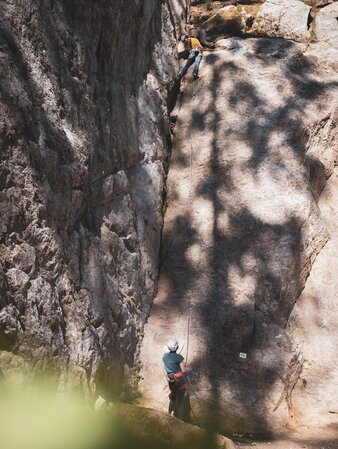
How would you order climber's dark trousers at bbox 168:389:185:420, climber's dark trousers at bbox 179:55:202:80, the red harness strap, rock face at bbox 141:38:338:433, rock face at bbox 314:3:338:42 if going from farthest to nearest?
1. rock face at bbox 314:3:338:42
2. climber's dark trousers at bbox 179:55:202:80
3. rock face at bbox 141:38:338:433
4. climber's dark trousers at bbox 168:389:185:420
5. the red harness strap

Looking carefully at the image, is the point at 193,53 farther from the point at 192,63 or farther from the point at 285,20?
the point at 285,20

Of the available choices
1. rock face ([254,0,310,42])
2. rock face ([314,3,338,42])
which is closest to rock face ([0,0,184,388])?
rock face ([254,0,310,42])

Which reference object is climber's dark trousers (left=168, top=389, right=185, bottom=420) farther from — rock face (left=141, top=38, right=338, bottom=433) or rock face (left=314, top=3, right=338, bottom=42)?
rock face (left=314, top=3, right=338, bottom=42)

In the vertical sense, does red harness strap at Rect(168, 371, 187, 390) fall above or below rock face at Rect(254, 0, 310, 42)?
below

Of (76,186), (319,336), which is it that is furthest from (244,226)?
(76,186)

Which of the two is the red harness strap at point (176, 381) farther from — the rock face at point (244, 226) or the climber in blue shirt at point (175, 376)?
the rock face at point (244, 226)

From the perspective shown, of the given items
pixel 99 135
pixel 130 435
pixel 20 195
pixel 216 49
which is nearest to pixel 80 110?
pixel 99 135

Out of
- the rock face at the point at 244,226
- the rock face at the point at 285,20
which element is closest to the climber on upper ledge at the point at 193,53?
the rock face at the point at 244,226

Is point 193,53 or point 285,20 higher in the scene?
point 285,20

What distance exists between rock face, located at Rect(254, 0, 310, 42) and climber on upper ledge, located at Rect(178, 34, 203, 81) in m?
2.67

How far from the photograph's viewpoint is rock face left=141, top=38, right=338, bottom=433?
9.60 metres

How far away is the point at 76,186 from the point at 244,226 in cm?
525

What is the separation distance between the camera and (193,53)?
15156 mm

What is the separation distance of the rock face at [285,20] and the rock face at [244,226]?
3.20 ft
